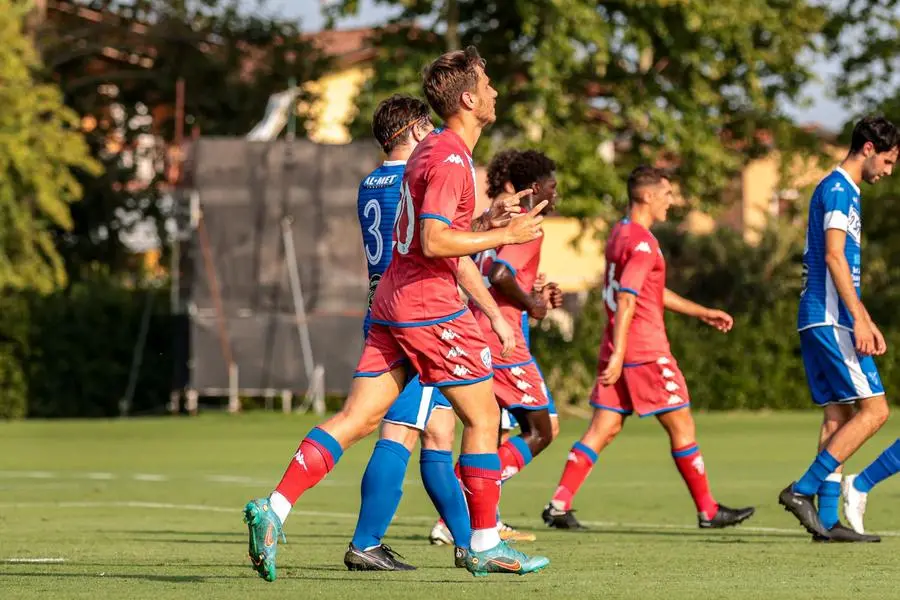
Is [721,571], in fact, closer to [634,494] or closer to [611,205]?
[634,494]

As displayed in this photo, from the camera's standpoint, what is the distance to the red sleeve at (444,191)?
23.5ft

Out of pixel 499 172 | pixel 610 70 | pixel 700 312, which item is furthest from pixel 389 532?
pixel 610 70

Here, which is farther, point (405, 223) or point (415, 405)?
point (415, 405)

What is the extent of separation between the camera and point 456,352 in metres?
7.27

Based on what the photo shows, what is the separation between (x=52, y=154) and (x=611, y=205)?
10.9 meters

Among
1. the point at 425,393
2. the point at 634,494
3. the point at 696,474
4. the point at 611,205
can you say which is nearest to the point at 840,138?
the point at 611,205

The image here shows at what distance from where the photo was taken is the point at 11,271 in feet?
104

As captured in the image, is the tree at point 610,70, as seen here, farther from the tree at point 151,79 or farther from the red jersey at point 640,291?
the red jersey at point 640,291

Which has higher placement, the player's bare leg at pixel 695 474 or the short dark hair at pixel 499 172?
the short dark hair at pixel 499 172

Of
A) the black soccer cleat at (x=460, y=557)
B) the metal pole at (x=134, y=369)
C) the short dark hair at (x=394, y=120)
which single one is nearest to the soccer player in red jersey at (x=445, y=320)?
the black soccer cleat at (x=460, y=557)

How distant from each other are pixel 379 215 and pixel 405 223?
40.8 inches

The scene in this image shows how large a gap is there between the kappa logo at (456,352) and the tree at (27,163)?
24.8 metres

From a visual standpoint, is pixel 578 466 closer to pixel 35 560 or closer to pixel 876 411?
pixel 876 411

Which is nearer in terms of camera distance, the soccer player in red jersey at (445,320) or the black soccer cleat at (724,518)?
the soccer player in red jersey at (445,320)
